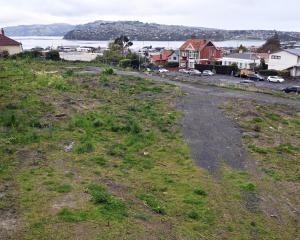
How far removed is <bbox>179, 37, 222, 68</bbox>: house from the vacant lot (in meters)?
46.4

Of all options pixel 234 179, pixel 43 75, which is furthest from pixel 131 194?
pixel 43 75

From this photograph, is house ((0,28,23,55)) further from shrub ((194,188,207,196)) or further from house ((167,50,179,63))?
shrub ((194,188,207,196))

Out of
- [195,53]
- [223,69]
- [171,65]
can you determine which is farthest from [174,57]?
[223,69]

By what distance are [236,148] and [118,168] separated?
5.95 metres

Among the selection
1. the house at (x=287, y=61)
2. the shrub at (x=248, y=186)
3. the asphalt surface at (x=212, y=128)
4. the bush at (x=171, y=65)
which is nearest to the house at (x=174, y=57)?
the bush at (x=171, y=65)

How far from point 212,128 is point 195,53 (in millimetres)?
50261

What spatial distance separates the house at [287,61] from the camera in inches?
2148

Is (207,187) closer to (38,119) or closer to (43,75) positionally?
(38,119)

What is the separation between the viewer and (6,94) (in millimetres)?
22859

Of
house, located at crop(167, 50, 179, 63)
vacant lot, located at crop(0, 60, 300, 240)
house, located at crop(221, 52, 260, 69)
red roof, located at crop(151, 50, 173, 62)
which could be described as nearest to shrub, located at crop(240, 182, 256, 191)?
vacant lot, located at crop(0, 60, 300, 240)

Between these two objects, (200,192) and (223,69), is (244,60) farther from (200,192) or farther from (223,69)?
(200,192)

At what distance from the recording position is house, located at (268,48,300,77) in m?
54.6

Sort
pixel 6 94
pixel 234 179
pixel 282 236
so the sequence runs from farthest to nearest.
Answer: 1. pixel 6 94
2. pixel 234 179
3. pixel 282 236

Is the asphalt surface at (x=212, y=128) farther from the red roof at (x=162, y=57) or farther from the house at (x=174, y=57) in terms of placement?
the red roof at (x=162, y=57)
